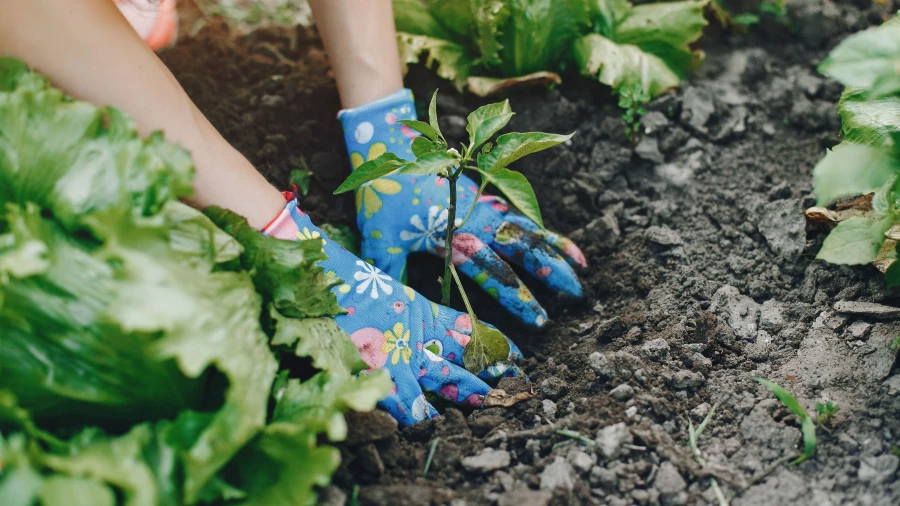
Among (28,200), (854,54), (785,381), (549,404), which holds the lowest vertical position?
(785,381)

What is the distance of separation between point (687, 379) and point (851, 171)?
2.08 ft

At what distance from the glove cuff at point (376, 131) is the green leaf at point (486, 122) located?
600mm

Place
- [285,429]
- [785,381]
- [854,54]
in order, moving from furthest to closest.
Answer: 1. [785,381]
2. [854,54]
3. [285,429]

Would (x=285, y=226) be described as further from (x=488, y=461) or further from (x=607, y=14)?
(x=607, y=14)

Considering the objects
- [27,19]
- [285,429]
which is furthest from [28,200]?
[285,429]

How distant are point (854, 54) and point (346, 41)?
153 cm

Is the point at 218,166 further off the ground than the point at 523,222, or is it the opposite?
the point at 218,166

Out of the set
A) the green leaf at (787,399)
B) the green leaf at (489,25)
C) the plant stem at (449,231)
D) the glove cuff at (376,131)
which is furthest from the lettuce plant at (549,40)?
the green leaf at (787,399)

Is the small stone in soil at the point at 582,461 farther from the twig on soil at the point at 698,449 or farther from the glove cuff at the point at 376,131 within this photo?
the glove cuff at the point at 376,131

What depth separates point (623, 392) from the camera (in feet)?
5.42

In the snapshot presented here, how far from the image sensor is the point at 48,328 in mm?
1247

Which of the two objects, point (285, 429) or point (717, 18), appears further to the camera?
point (717, 18)

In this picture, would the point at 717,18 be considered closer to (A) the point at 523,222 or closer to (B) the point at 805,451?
(A) the point at 523,222

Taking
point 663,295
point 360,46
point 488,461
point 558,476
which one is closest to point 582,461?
point 558,476
